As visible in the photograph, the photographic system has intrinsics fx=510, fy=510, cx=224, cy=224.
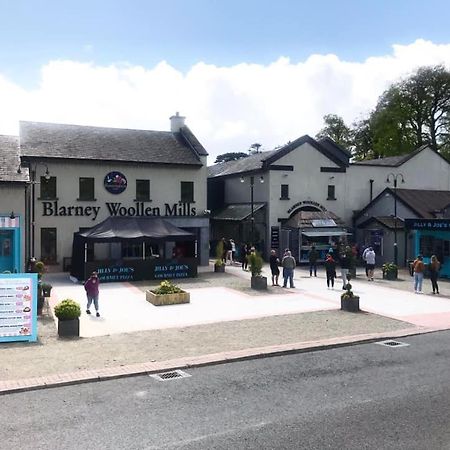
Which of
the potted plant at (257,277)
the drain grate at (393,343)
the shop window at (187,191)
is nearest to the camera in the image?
the drain grate at (393,343)

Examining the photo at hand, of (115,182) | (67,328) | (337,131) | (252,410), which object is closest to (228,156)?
(337,131)

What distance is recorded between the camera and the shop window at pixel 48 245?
87.3ft

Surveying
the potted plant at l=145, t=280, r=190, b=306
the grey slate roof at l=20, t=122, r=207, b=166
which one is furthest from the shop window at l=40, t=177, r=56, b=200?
the potted plant at l=145, t=280, r=190, b=306

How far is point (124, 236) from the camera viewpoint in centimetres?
2400

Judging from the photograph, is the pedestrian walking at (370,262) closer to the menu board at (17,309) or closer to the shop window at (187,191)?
the shop window at (187,191)

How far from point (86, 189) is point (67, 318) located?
1560cm

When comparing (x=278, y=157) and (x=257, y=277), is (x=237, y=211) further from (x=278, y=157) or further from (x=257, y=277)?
(x=257, y=277)

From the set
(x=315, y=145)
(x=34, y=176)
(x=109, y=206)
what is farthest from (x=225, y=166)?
(x=34, y=176)

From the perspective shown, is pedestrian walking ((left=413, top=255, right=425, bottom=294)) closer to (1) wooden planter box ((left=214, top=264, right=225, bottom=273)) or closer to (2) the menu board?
(1) wooden planter box ((left=214, top=264, right=225, bottom=273))

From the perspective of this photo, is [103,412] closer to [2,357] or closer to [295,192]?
[2,357]

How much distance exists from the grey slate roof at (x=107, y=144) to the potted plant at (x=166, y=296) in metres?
11.6

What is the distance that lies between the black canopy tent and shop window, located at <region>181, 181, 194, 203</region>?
337cm

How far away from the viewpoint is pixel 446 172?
37.8 metres

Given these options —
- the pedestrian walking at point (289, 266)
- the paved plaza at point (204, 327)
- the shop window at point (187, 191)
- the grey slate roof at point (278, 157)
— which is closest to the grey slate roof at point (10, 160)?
the paved plaza at point (204, 327)
